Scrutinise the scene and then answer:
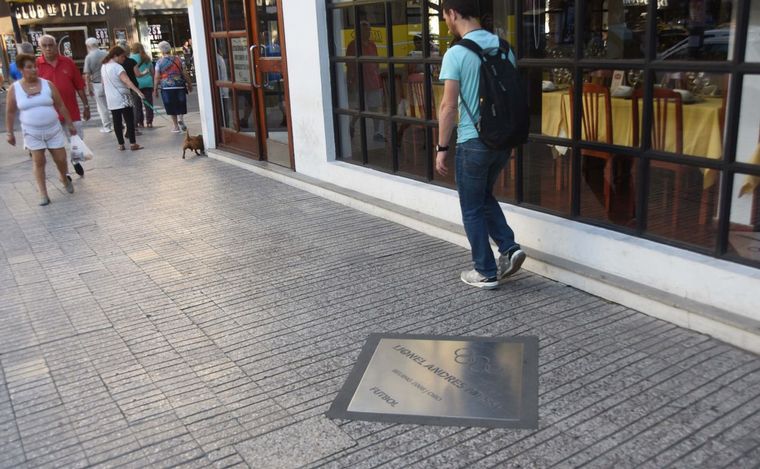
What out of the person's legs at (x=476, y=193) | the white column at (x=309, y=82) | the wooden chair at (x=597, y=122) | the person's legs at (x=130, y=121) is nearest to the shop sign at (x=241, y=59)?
the white column at (x=309, y=82)

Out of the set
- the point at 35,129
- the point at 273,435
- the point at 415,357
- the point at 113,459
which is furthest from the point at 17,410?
the point at 35,129

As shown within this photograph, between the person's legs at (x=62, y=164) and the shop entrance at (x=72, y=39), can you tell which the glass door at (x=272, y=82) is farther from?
the shop entrance at (x=72, y=39)

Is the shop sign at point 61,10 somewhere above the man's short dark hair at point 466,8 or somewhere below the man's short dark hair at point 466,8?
above

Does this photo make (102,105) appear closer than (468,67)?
No

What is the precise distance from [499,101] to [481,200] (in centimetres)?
67

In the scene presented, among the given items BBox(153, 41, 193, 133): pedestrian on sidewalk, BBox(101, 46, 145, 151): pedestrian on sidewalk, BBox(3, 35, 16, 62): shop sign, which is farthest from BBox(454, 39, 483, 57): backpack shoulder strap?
BBox(3, 35, 16, 62): shop sign

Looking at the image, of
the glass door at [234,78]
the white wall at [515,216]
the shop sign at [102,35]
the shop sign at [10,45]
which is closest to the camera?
the white wall at [515,216]

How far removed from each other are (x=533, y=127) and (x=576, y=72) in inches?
24.5

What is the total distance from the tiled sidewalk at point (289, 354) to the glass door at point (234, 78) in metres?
3.09

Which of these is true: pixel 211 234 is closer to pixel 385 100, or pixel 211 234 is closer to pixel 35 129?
pixel 385 100

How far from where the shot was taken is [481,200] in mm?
4504

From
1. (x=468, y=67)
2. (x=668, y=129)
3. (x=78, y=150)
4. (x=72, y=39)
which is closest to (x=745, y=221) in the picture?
(x=668, y=129)

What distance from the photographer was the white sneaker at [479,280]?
15.2ft

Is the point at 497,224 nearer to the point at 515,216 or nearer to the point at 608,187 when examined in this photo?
the point at 515,216
